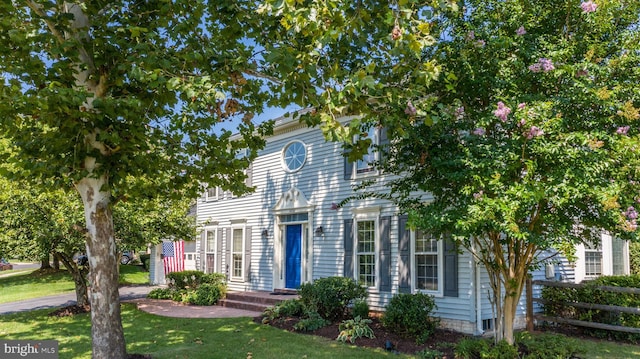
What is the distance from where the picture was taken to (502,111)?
18.2 feet

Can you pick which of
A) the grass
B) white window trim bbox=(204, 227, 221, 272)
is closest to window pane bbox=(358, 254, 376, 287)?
white window trim bbox=(204, 227, 221, 272)

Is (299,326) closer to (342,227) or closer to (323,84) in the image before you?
(342,227)

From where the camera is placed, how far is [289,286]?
1301cm

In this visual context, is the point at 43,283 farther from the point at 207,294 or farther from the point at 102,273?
the point at 102,273

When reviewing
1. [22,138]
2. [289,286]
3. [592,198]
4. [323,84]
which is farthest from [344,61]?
[289,286]

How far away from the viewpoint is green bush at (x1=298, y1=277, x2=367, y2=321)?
9.29m

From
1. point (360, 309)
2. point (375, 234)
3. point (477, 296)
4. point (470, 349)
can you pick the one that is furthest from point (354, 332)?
point (375, 234)

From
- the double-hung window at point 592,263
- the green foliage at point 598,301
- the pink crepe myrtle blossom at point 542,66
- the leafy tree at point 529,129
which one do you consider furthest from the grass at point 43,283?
the double-hung window at point 592,263

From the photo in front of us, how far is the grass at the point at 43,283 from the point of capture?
57.2ft

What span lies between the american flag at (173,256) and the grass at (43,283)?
3.45 m

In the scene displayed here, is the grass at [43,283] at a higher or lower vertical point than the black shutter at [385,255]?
lower

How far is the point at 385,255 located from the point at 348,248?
1.18m

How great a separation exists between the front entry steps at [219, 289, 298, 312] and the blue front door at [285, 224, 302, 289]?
0.32 meters

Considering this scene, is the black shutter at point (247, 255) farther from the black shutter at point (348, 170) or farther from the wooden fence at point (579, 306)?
the wooden fence at point (579, 306)
